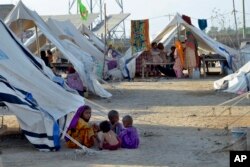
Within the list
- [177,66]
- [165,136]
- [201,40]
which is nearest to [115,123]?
[165,136]

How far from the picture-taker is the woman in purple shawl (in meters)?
7.22

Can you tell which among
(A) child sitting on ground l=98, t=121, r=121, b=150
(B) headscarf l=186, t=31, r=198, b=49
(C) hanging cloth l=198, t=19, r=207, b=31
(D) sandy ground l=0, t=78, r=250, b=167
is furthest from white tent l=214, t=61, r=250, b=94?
(C) hanging cloth l=198, t=19, r=207, b=31

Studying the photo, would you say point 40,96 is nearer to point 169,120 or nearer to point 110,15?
point 169,120

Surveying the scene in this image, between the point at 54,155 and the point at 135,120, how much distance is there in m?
3.03

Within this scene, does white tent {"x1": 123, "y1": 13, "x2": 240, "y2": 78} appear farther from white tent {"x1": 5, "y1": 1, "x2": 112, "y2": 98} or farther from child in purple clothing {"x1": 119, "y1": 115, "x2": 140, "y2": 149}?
child in purple clothing {"x1": 119, "y1": 115, "x2": 140, "y2": 149}

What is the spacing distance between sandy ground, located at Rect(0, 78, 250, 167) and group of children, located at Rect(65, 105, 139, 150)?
136 mm

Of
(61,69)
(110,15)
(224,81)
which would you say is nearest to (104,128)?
(224,81)

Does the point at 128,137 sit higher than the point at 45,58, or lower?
lower

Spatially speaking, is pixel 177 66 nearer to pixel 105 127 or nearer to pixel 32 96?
pixel 32 96

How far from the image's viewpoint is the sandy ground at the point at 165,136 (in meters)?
6.43

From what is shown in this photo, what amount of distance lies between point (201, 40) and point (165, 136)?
12.8 m

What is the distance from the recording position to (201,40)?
20.4 m

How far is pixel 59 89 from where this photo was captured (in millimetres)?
8125

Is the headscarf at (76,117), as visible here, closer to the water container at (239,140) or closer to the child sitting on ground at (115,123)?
the child sitting on ground at (115,123)
